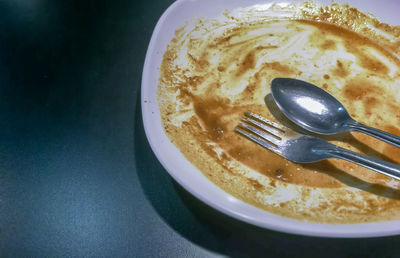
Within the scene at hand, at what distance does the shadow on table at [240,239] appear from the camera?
30.7 inches

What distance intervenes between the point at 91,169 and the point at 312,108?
0.69m

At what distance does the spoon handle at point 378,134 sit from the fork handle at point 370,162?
3.5 inches

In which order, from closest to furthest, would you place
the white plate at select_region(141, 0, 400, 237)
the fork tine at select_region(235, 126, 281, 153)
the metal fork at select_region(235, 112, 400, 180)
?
the white plate at select_region(141, 0, 400, 237), the metal fork at select_region(235, 112, 400, 180), the fork tine at select_region(235, 126, 281, 153)

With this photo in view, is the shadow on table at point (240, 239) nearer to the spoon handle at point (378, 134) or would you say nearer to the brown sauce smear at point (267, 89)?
the brown sauce smear at point (267, 89)

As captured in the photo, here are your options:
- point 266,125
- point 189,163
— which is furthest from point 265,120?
point 189,163

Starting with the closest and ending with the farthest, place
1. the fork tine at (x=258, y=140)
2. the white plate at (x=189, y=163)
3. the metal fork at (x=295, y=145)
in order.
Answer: the white plate at (x=189, y=163) < the metal fork at (x=295, y=145) < the fork tine at (x=258, y=140)

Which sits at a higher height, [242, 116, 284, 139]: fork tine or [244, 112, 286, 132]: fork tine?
[244, 112, 286, 132]: fork tine

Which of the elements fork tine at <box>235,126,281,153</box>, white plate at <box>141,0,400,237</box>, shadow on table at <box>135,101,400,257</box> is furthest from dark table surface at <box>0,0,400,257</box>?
fork tine at <box>235,126,281,153</box>

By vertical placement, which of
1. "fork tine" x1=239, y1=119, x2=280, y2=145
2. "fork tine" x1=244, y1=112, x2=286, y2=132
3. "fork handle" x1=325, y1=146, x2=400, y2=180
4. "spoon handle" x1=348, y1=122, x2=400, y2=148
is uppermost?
"spoon handle" x1=348, y1=122, x2=400, y2=148

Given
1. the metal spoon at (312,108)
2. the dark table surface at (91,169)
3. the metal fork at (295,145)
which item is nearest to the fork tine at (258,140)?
the metal fork at (295,145)

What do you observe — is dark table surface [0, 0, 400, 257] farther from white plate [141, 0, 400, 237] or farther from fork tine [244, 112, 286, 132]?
fork tine [244, 112, 286, 132]

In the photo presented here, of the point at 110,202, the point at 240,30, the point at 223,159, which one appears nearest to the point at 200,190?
the point at 223,159

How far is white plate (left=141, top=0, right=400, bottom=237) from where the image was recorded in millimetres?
662

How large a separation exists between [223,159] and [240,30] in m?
0.59
